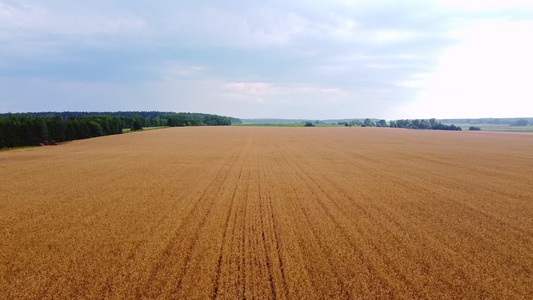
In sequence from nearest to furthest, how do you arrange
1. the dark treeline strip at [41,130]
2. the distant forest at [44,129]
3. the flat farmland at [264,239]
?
the flat farmland at [264,239] → the dark treeline strip at [41,130] → the distant forest at [44,129]

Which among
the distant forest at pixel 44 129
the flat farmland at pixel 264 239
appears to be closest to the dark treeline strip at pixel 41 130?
the distant forest at pixel 44 129

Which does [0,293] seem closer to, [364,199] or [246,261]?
[246,261]

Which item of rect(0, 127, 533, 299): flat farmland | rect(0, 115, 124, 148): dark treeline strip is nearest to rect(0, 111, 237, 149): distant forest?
rect(0, 115, 124, 148): dark treeline strip

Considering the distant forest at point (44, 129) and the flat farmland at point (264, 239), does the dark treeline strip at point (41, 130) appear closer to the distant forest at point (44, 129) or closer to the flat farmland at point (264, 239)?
the distant forest at point (44, 129)

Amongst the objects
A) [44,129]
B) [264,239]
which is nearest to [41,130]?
[44,129]

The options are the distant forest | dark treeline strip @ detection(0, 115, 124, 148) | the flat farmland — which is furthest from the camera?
the distant forest

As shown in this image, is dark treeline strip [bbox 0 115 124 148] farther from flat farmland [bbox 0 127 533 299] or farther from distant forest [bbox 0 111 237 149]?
flat farmland [bbox 0 127 533 299]

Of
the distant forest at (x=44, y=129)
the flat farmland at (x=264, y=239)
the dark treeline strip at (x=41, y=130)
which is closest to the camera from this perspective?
the flat farmland at (x=264, y=239)

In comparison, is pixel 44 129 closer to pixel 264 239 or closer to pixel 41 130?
pixel 41 130
